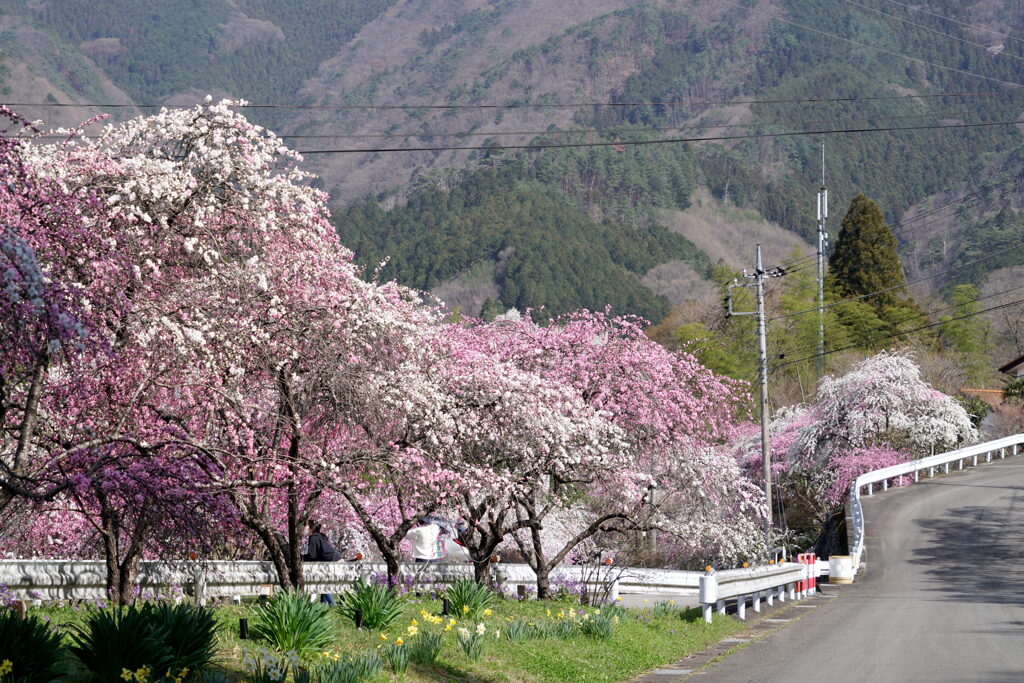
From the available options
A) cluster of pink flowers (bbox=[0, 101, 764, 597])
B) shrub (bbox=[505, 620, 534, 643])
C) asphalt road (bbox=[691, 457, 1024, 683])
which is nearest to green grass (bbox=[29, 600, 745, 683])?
shrub (bbox=[505, 620, 534, 643])

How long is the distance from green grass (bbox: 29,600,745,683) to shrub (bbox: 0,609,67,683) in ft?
4.70

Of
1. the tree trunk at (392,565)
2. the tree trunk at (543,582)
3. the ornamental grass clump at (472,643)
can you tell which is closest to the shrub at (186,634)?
the ornamental grass clump at (472,643)

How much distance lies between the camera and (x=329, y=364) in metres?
14.2

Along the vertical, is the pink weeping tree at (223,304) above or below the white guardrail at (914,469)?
above

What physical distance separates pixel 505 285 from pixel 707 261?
1782 inches

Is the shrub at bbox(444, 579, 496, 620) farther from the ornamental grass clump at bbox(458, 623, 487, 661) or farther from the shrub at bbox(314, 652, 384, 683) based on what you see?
the shrub at bbox(314, 652, 384, 683)

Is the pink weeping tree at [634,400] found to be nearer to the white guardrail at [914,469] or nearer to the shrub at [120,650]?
the white guardrail at [914,469]

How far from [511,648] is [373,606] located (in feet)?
5.16

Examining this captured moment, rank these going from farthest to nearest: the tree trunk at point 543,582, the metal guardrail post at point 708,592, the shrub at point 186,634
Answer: the tree trunk at point 543,582 → the metal guardrail post at point 708,592 → the shrub at point 186,634

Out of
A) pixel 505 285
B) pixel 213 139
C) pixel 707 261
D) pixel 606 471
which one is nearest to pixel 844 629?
pixel 606 471

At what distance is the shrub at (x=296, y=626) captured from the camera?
1012cm

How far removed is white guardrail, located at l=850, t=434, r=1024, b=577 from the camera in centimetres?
3269

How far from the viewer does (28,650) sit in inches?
327

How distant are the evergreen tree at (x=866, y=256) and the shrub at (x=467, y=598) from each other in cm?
7148
